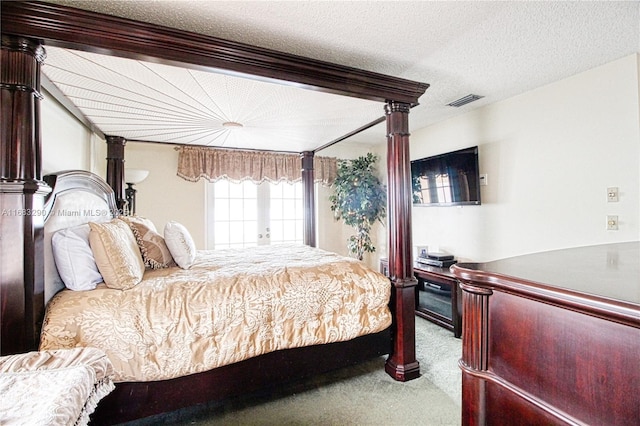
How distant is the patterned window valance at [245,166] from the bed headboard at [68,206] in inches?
60.8

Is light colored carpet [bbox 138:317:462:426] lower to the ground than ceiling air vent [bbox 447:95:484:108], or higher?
lower

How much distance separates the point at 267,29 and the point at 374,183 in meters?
3.02

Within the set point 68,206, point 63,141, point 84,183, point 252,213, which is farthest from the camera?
point 252,213

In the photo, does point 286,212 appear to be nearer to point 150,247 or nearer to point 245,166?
point 245,166

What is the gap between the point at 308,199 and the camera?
4473mm

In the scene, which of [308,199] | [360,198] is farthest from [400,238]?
[308,199]

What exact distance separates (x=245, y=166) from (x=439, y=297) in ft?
10.4

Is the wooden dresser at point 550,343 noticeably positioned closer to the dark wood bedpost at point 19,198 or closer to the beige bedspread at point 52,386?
the beige bedspread at point 52,386

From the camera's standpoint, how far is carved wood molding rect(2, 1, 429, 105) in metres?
1.42

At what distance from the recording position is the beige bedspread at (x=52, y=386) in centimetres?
74

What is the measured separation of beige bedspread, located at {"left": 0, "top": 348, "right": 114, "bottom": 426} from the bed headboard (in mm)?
685

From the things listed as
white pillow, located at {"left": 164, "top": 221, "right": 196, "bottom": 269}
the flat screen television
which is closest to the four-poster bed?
white pillow, located at {"left": 164, "top": 221, "right": 196, "bottom": 269}

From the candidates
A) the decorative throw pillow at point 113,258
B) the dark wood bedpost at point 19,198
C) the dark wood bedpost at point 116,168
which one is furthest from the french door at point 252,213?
the dark wood bedpost at point 19,198

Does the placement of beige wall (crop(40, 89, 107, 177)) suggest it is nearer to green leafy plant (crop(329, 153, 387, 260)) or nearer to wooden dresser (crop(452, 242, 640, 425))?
wooden dresser (crop(452, 242, 640, 425))
